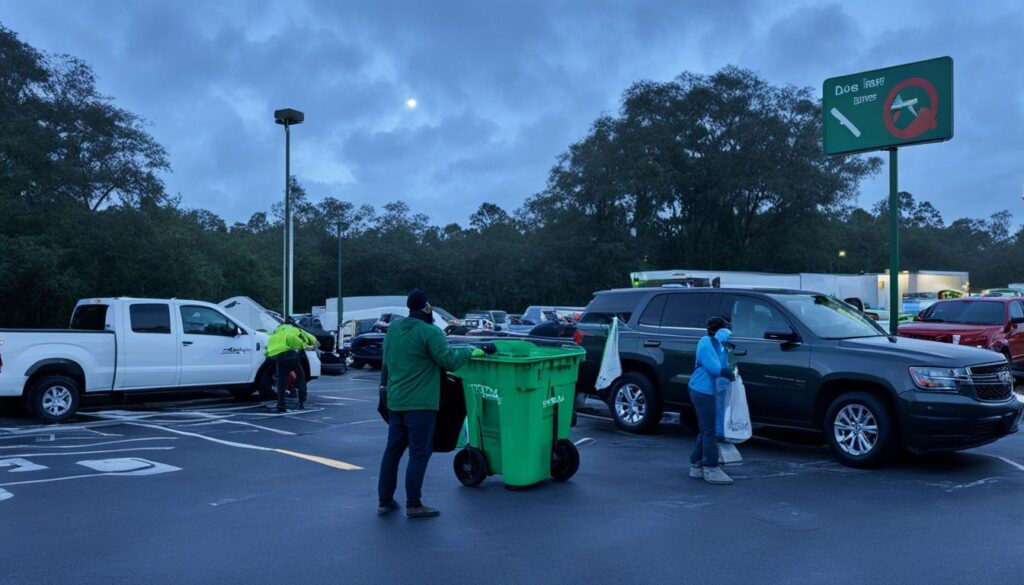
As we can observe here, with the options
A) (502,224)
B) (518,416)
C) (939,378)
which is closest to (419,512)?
(518,416)

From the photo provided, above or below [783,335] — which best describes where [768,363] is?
below

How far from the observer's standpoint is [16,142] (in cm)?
2394

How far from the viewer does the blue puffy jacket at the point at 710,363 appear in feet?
25.8

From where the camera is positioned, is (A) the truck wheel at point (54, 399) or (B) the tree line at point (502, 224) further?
(B) the tree line at point (502, 224)

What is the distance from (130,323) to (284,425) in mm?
3277

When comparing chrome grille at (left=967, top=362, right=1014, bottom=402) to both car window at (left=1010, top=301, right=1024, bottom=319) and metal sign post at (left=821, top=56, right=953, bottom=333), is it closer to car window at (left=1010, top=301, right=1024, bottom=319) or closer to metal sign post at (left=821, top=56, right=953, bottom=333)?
metal sign post at (left=821, top=56, right=953, bottom=333)

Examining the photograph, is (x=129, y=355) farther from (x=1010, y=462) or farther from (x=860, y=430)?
(x=1010, y=462)

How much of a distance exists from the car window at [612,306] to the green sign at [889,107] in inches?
310

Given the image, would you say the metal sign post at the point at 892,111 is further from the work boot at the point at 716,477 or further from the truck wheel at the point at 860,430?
the work boot at the point at 716,477

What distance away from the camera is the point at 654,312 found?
11.4 meters

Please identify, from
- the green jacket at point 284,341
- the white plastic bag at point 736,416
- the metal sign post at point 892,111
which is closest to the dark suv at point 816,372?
the white plastic bag at point 736,416

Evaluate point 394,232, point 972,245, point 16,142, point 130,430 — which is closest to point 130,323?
point 130,430

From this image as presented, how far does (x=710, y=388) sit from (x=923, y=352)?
256cm

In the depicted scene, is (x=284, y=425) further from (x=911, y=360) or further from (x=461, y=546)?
(x=911, y=360)
